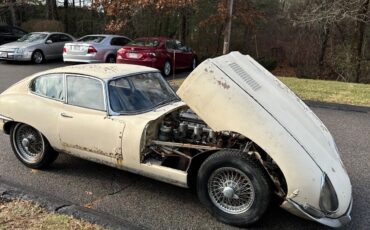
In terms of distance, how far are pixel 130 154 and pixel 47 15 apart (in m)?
27.3

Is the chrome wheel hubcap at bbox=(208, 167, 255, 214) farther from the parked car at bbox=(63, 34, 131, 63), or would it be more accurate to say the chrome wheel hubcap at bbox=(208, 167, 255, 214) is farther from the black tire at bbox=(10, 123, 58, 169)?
the parked car at bbox=(63, 34, 131, 63)

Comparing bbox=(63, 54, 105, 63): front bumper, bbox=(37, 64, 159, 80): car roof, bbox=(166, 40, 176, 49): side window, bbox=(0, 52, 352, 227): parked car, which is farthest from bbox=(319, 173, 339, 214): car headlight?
bbox=(63, 54, 105, 63): front bumper

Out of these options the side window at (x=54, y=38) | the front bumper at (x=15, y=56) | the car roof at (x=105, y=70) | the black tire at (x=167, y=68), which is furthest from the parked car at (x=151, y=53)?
the car roof at (x=105, y=70)

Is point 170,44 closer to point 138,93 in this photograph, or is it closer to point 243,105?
point 138,93

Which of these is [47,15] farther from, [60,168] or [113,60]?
[60,168]

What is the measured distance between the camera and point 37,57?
1870 centimetres

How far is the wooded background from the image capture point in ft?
59.0

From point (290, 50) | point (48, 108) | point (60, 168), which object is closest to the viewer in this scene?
point (48, 108)

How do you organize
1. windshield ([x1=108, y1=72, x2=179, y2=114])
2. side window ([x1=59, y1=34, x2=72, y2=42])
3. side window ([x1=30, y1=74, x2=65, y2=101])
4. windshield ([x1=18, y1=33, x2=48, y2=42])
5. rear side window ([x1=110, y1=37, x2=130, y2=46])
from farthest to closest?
1. side window ([x1=59, y1=34, x2=72, y2=42])
2. windshield ([x1=18, y1=33, x2=48, y2=42])
3. rear side window ([x1=110, y1=37, x2=130, y2=46])
4. side window ([x1=30, y1=74, x2=65, y2=101])
5. windshield ([x1=108, y1=72, x2=179, y2=114])

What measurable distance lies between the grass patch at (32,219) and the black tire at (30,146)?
115 cm

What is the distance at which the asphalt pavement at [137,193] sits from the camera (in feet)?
14.2

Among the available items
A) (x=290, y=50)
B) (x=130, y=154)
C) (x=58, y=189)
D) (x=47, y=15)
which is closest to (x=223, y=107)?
(x=130, y=154)

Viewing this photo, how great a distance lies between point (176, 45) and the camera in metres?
17.0

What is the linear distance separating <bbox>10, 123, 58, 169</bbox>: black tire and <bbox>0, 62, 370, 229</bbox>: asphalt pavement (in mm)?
121
